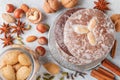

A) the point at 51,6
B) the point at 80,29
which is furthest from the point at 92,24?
the point at 51,6

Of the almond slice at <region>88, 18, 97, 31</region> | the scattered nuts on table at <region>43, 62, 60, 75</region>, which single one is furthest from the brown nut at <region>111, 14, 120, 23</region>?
the scattered nuts on table at <region>43, 62, 60, 75</region>

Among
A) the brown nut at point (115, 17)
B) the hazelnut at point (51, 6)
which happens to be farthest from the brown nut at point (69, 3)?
the brown nut at point (115, 17)

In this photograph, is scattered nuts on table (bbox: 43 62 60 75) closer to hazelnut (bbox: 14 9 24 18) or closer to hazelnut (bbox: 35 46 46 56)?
hazelnut (bbox: 35 46 46 56)

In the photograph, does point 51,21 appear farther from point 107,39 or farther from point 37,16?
point 107,39

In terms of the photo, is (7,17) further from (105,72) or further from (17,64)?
(105,72)

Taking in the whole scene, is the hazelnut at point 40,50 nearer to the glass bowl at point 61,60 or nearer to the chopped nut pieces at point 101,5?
the glass bowl at point 61,60

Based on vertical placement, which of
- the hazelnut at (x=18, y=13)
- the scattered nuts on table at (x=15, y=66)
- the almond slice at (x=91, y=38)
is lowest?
the scattered nuts on table at (x=15, y=66)
